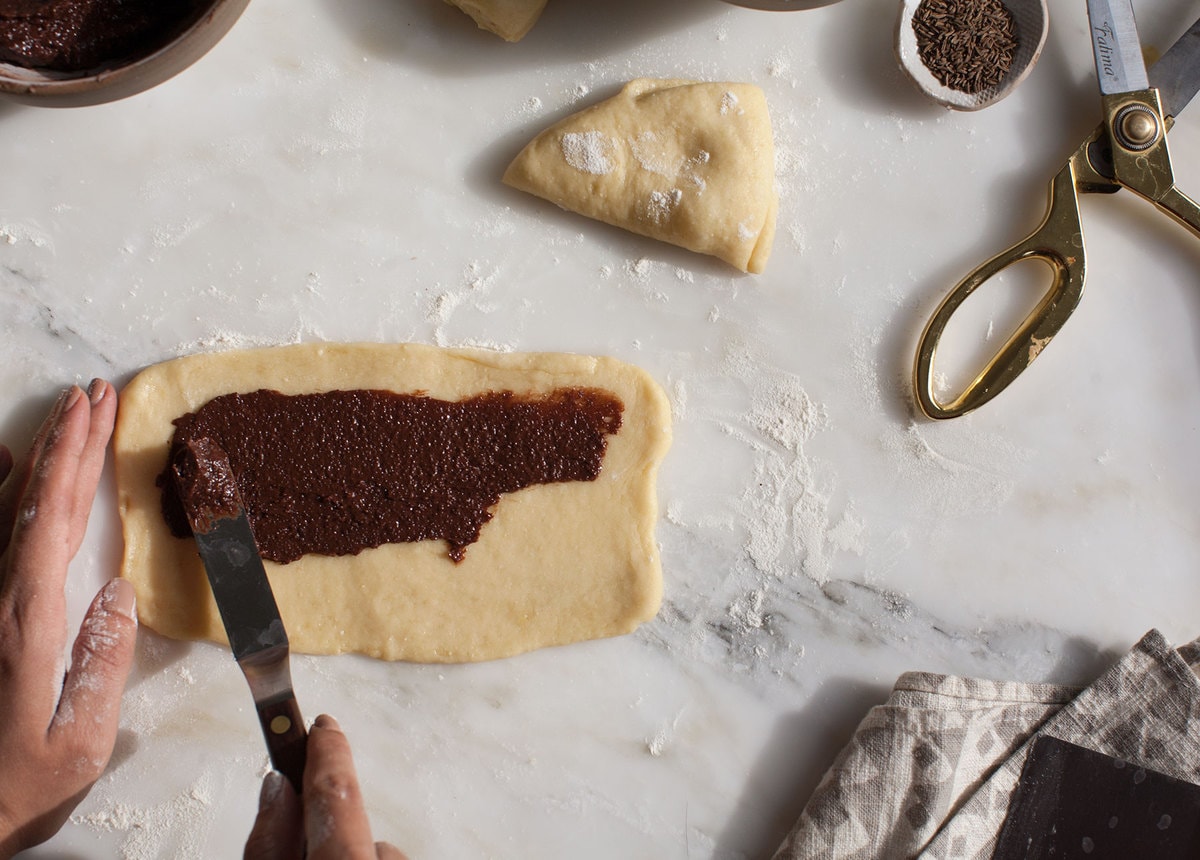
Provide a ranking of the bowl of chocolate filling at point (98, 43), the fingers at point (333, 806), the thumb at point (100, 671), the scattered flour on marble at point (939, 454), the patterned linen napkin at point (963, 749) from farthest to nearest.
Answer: the scattered flour on marble at point (939, 454) → the patterned linen napkin at point (963, 749) → the thumb at point (100, 671) → the bowl of chocolate filling at point (98, 43) → the fingers at point (333, 806)

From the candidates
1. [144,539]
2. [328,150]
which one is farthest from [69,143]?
[144,539]

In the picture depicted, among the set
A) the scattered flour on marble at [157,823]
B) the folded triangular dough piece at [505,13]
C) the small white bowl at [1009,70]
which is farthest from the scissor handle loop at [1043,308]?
the scattered flour on marble at [157,823]

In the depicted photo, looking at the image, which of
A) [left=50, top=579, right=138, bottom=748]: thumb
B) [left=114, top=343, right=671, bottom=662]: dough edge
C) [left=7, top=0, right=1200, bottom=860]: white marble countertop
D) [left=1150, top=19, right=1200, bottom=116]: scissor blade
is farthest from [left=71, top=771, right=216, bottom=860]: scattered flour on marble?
[left=1150, top=19, right=1200, bottom=116]: scissor blade

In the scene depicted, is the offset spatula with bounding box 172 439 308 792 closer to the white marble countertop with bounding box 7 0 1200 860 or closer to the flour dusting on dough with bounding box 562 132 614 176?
the white marble countertop with bounding box 7 0 1200 860

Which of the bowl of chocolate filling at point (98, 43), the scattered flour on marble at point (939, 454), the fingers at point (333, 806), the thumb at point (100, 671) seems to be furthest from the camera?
the scattered flour on marble at point (939, 454)

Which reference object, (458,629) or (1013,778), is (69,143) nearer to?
(458,629)

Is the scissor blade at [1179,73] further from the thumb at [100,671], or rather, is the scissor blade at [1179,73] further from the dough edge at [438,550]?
the thumb at [100,671]
